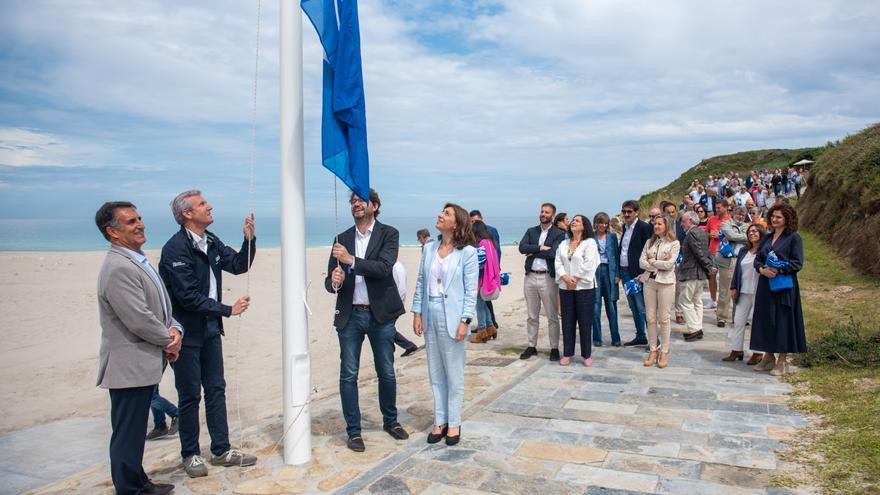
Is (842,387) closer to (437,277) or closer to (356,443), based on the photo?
(437,277)

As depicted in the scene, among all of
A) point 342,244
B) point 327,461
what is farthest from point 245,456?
point 342,244

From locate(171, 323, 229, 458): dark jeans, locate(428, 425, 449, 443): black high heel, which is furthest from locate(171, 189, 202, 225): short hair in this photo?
locate(428, 425, 449, 443): black high heel

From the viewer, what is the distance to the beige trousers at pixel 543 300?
27.2ft

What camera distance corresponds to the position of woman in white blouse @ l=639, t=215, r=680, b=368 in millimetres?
7652

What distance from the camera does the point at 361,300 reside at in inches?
202

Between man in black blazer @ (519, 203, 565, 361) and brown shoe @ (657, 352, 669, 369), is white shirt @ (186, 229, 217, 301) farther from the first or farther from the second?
brown shoe @ (657, 352, 669, 369)

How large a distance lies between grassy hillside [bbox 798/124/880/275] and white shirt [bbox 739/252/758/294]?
7.36 m

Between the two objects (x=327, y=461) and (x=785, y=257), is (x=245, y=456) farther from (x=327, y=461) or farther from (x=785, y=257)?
(x=785, y=257)

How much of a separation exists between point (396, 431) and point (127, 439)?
7.00 ft

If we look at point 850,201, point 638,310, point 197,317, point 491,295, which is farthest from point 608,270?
point 850,201

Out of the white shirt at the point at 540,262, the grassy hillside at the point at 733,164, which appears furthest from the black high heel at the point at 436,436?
the grassy hillside at the point at 733,164

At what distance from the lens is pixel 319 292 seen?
1844 centimetres

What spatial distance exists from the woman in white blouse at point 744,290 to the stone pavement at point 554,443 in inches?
17.7

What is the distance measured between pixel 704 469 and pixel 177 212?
13.9 ft
